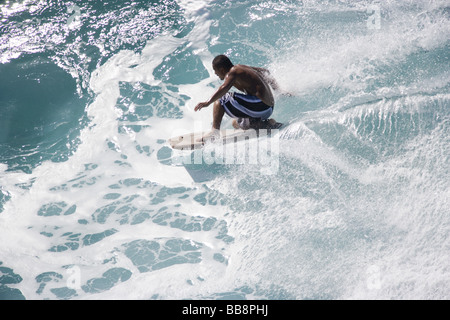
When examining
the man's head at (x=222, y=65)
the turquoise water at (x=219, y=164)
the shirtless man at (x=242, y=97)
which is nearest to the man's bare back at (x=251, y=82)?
the shirtless man at (x=242, y=97)

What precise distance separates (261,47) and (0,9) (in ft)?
19.5

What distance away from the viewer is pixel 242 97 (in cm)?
548

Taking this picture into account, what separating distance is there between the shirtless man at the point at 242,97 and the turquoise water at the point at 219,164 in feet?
1.39

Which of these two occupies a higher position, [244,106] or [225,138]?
[244,106]

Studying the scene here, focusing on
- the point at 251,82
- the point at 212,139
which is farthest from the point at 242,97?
the point at 212,139

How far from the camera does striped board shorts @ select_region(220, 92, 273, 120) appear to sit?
5.48m

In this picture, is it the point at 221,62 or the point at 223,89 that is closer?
the point at 223,89

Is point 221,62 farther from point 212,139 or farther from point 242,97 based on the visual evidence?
point 212,139

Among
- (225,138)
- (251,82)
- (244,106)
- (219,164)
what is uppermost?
(251,82)

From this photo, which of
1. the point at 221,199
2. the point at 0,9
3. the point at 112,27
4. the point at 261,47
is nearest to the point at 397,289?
the point at 221,199

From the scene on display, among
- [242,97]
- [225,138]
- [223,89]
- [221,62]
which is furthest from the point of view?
[225,138]

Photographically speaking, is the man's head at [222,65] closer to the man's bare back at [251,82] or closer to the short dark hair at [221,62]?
the short dark hair at [221,62]

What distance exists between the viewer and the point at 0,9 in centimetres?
820

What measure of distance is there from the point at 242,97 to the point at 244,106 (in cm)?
→ 14
